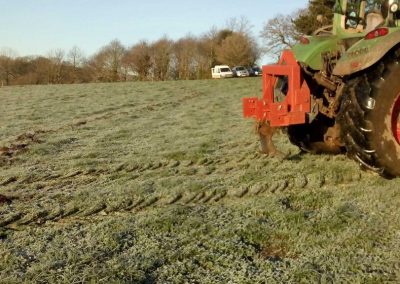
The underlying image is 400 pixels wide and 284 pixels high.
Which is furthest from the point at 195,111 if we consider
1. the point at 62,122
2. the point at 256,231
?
the point at 256,231

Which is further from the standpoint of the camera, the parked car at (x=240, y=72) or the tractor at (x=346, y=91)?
the parked car at (x=240, y=72)

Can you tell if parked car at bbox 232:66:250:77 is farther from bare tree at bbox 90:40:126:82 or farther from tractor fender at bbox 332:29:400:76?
tractor fender at bbox 332:29:400:76

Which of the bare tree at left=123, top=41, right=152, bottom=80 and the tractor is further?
the bare tree at left=123, top=41, right=152, bottom=80

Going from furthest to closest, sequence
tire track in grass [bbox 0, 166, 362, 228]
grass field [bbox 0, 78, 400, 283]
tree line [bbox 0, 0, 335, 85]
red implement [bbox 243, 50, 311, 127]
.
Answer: tree line [bbox 0, 0, 335, 85] → red implement [bbox 243, 50, 311, 127] → tire track in grass [bbox 0, 166, 362, 228] → grass field [bbox 0, 78, 400, 283]

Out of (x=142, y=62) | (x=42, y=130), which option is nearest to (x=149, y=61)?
(x=142, y=62)

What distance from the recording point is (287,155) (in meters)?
7.20

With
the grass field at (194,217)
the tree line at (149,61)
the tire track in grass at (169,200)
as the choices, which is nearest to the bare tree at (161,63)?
the tree line at (149,61)

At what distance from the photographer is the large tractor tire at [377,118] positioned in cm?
481

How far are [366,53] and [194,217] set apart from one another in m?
2.42

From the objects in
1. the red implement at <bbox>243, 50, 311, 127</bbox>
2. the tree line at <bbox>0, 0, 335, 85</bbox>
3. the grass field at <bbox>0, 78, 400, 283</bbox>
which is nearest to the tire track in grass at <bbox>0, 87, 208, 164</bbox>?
the grass field at <bbox>0, 78, 400, 283</bbox>

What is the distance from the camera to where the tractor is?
483 centimetres

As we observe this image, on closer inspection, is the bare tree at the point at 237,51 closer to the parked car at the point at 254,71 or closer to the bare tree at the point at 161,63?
the parked car at the point at 254,71

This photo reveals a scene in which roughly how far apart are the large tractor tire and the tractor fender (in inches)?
6.4

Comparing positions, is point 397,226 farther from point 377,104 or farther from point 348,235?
point 377,104
